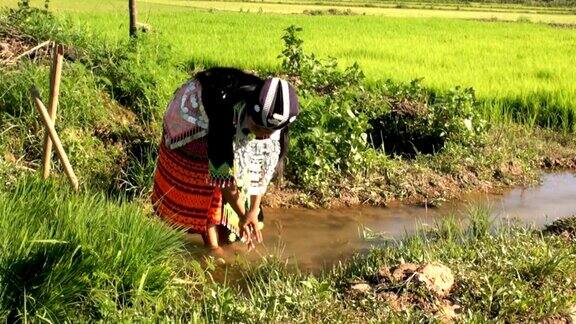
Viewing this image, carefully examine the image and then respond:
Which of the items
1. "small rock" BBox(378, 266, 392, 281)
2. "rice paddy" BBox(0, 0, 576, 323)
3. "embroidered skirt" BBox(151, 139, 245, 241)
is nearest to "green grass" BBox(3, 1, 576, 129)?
"rice paddy" BBox(0, 0, 576, 323)

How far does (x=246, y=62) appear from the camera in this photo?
9367 mm

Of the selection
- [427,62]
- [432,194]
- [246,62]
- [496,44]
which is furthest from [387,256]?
[496,44]

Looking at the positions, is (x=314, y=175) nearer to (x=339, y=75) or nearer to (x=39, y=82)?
(x=339, y=75)

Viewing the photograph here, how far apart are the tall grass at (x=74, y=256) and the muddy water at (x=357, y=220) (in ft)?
3.88

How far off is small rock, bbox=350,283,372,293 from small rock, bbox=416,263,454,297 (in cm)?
23

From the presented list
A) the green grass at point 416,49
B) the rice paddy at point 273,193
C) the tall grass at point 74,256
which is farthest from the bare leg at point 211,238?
the green grass at point 416,49

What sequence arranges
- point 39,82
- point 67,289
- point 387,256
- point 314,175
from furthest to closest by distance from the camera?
point 314,175 < point 39,82 < point 387,256 < point 67,289

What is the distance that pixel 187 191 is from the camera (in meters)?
3.91

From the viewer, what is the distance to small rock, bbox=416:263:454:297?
3.14 metres

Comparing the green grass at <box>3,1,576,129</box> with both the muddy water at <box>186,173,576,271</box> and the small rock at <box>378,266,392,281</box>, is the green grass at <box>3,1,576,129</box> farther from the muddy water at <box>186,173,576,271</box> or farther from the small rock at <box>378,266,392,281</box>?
the small rock at <box>378,266,392,281</box>

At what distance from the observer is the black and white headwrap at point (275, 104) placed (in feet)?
9.93

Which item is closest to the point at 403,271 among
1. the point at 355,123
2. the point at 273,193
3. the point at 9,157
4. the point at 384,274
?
the point at 384,274

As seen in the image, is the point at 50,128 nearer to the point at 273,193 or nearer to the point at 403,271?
the point at 403,271

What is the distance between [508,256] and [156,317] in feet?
5.92
